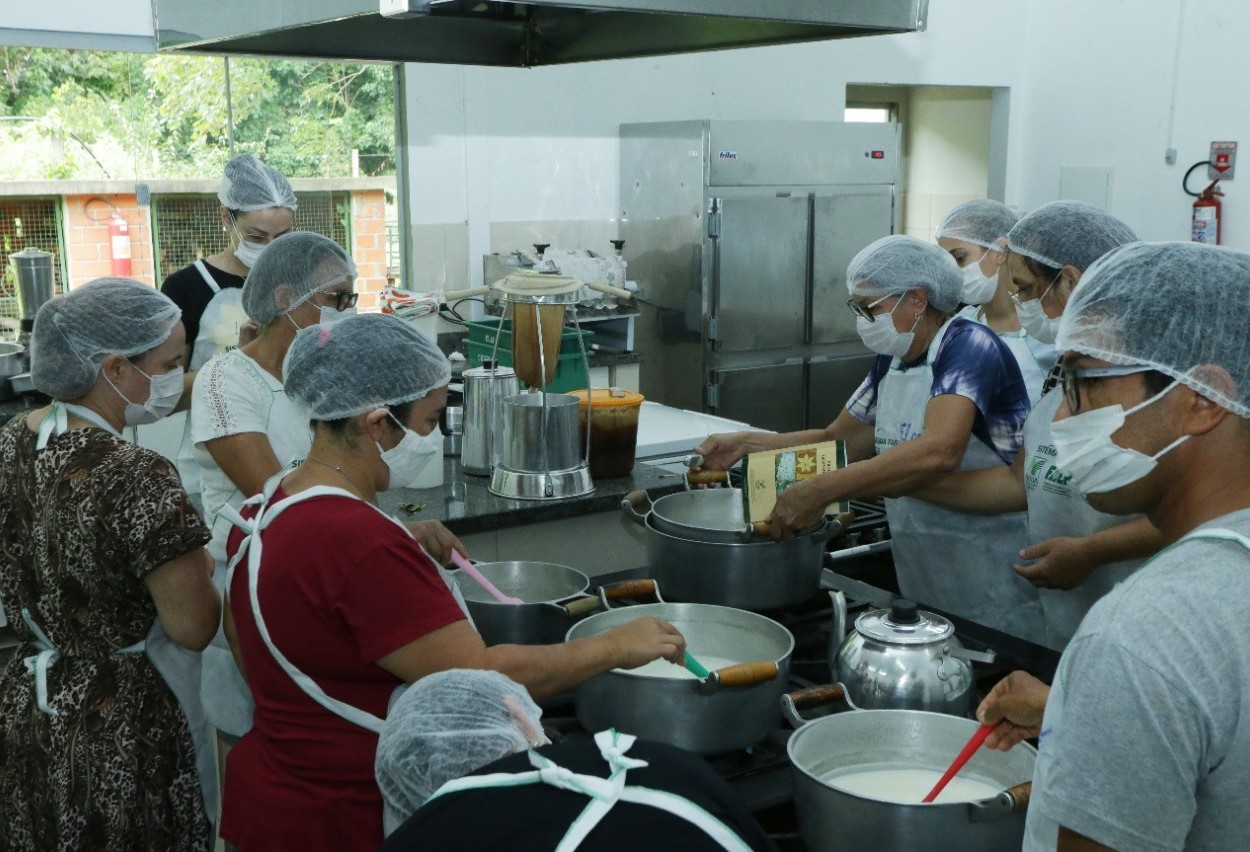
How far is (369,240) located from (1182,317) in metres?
4.34

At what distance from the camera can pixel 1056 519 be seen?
7.08 ft

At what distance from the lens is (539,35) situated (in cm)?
267

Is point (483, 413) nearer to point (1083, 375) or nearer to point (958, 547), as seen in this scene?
point (958, 547)

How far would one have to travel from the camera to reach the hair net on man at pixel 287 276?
229 cm

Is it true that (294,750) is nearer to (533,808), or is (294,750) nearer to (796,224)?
(533,808)

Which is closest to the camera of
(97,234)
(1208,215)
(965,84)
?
(97,234)

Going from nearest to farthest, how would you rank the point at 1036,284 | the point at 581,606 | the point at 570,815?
the point at 570,815
the point at 581,606
the point at 1036,284

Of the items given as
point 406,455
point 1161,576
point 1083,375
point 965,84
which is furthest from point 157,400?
point 965,84

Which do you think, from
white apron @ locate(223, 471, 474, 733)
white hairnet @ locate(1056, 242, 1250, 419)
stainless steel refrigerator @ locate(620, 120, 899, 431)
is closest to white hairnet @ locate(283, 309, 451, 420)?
white apron @ locate(223, 471, 474, 733)

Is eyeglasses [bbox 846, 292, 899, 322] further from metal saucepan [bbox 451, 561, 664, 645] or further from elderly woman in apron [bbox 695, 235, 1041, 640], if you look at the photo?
metal saucepan [bbox 451, 561, 664, 645]

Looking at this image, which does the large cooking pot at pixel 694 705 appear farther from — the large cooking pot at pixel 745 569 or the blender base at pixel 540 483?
the blender base at pixel 540 483

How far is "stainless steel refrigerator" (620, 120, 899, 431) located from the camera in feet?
16.2

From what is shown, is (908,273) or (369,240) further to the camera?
(369,240)

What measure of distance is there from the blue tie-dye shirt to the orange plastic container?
2.67 feet
